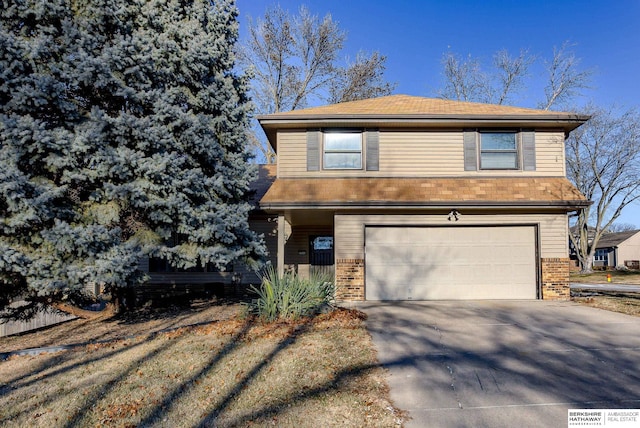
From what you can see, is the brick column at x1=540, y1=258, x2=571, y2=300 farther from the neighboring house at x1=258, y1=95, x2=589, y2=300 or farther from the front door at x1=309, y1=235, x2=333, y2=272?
the front door at x1=309, y1=235, x2=333, y2=272

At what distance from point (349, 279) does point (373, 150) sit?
11.3 ft

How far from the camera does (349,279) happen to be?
9.84 meters

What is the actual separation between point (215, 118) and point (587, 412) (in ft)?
26.9

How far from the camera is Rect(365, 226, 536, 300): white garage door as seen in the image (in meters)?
9.99

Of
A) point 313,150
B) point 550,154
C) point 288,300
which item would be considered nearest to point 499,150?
point 550,154

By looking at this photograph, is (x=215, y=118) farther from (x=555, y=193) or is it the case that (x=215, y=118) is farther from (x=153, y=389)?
(x=555, y=193)

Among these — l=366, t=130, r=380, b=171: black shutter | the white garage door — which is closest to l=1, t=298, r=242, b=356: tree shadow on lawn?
the white garage door

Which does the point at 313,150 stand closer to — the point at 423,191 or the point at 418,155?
the point at 418,155

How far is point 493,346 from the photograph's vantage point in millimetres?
5590

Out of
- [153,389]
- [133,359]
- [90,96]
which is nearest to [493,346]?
[153,389]

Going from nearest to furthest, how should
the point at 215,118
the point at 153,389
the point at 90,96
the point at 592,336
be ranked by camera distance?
the point at 153,389
the point at 592,336
the point at 90,96
the point at 215,118

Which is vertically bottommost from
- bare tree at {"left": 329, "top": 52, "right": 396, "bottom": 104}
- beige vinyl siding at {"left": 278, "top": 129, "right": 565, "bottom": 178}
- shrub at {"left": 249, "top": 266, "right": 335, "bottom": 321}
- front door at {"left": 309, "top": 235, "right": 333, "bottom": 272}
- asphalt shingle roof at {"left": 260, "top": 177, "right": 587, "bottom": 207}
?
shrub at {"left": 249, "top": 266, "right": 335, "bottom": 321}

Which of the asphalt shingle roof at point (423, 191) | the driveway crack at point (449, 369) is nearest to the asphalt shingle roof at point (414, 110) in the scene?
the asphalt shingle roof at point (423, 191)

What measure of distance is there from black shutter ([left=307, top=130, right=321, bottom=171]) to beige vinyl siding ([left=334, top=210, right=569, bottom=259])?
1574 mm
